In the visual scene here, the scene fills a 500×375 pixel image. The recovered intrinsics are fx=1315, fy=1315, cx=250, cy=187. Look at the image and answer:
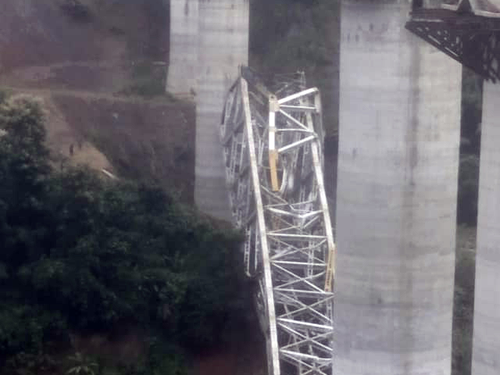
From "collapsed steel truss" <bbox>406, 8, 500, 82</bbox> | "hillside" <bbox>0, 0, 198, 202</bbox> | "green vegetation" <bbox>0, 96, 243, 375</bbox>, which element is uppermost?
"collapsed steel truss" <bbox>406, 8, 500, 82</bbox>

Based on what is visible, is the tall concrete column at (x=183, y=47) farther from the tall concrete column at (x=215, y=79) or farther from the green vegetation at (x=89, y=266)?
the green vegetation at (x=89, y=266)

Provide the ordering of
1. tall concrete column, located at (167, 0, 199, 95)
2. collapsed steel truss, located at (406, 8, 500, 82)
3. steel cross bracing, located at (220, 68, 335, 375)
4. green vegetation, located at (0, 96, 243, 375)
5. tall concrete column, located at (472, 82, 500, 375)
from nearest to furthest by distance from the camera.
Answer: collapsed steel truss, located at (406, 8, 500, 82) → tall concrete column, located at (472, 82, 500, 375) → steel cross bracing, located at (220, 68, 335, 375) → green vegetation, located at (0, 96, 243, 375) → tall concrete column, located at (167, 0, 199, 95)

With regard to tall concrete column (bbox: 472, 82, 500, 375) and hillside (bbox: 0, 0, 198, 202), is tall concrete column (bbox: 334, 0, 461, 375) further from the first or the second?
hillside (bbox: 0, 0, 198, 202)

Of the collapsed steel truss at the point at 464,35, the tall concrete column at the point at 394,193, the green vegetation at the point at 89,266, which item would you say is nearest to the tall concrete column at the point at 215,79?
the green vegetation at the point at 89,266

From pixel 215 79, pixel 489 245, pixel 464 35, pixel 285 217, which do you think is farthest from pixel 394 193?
pixel 215 79

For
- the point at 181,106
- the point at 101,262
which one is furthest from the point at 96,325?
the point at 181,106

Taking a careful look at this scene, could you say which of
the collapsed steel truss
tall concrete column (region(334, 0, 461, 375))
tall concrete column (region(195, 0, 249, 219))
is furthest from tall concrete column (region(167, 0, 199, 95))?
the collapsed steel truss
